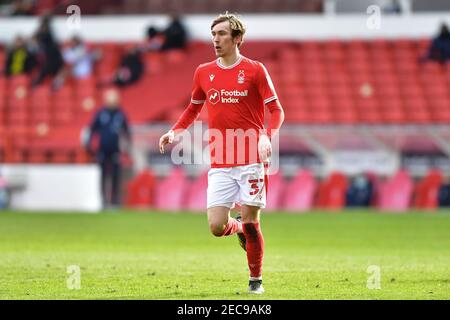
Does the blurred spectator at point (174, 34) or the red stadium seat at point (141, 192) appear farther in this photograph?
the blurred spectator at point (174, 34)

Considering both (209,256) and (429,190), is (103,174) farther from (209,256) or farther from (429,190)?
(209,256)

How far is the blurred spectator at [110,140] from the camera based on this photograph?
79.3ft

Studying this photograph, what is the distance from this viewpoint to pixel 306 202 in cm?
2620

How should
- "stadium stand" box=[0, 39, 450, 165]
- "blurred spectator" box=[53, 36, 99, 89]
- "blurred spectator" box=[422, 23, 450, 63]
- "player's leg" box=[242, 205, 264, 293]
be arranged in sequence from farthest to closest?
"blurred spectator" box=[53, 36, 99, 89] → "blurred spectator" box=[422, 23, 450, 63] → "stadium stand" box=[0, 39, 450, 165] → "player's leg" box=[242, 205, 264, 293]

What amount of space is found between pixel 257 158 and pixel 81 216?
13.1 m

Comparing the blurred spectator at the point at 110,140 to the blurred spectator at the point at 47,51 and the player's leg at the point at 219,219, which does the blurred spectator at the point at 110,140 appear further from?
the player's leg at the point at 219,219

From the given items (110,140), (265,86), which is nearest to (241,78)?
(265,86)

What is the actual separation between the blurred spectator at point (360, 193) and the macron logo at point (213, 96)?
16271mm

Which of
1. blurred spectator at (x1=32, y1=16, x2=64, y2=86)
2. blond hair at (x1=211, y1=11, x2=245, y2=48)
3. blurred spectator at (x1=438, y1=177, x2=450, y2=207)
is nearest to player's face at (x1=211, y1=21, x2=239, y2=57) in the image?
blond hair at (x1=211, y1=11, x2=245, y2=48)

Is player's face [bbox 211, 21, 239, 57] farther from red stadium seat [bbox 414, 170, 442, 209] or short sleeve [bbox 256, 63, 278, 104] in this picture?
red stadium seat [bbox 414, 170, 442, 209]

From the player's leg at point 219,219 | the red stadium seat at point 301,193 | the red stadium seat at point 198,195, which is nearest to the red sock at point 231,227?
the player's leg at point 219,219

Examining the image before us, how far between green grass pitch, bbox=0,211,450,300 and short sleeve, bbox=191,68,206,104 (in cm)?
166

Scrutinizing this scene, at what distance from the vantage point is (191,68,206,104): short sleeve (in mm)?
10242
